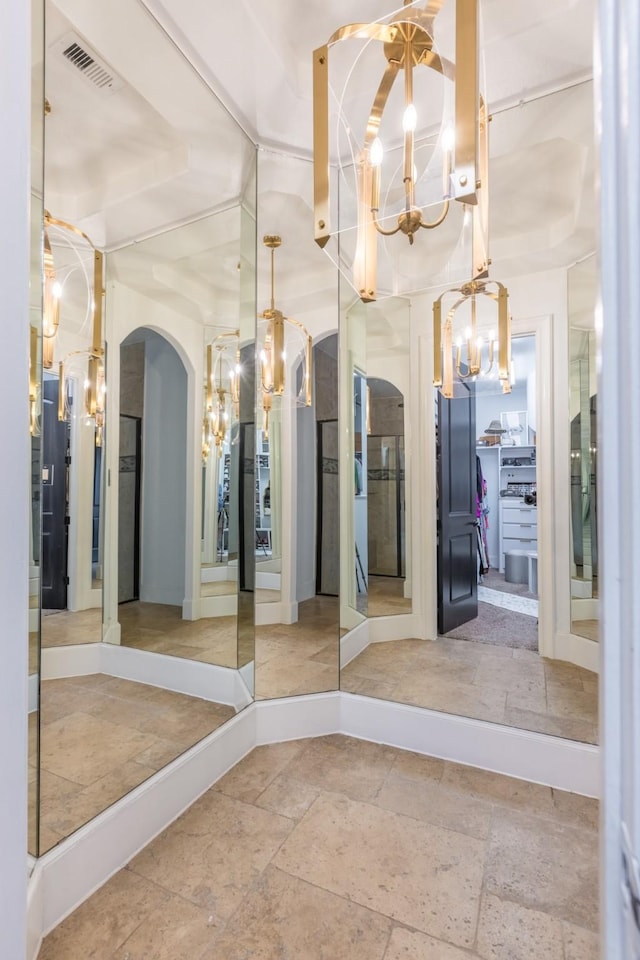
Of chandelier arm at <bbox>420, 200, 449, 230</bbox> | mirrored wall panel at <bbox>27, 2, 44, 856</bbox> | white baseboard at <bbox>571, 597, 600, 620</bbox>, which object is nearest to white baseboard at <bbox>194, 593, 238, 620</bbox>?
mirrored wall panel at <bbox>27, 2, 44, 856</bbox>

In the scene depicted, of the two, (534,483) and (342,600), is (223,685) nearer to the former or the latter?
(342,600)

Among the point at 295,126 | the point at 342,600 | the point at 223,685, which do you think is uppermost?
the point at 295,126

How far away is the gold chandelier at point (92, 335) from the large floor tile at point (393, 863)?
167cm

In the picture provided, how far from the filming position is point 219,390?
2.27 metres

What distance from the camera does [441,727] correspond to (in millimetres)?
2232

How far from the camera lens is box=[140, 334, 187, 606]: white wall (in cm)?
186

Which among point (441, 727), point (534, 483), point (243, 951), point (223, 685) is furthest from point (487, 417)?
point (243, 951)

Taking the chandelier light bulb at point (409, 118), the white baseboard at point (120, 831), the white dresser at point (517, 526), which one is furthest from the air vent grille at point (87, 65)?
the white baseboard at point (120, 831)

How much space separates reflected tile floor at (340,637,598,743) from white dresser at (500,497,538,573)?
0.47 meters

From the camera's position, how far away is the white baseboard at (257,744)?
55.1 inches

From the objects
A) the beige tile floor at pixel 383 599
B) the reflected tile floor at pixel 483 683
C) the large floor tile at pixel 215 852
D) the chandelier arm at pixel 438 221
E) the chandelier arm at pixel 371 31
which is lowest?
the large floor tile at pixel 215 852

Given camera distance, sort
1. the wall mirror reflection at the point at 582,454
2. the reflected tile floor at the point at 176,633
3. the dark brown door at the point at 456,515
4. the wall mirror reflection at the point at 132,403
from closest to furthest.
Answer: the wall mirror reflection at the point at 132,403 → the reflected tile floor at the point at 176,633 → the wall mirror reflection at the point at 582,454 → the dark brown door at the point at 456,515

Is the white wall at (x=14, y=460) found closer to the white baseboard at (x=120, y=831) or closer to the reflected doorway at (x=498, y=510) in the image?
the white baseboard at (x=120, y=831)

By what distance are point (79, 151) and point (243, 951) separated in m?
2.57
